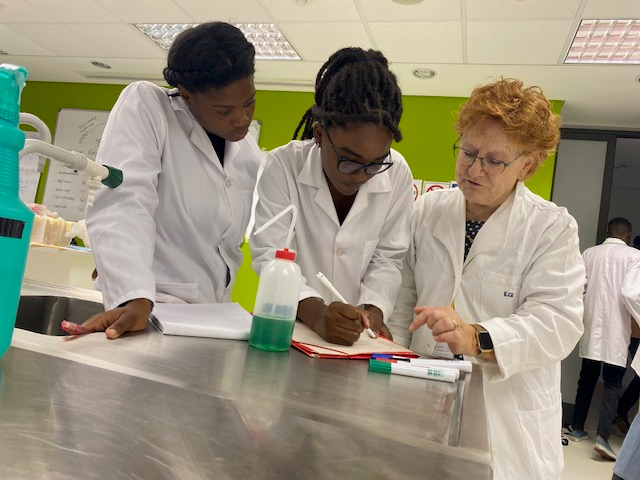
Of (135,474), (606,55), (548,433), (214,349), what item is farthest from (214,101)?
(606,55)

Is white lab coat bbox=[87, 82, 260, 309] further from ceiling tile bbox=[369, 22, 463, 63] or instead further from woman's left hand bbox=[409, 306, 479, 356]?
ceiling tile bbox=[369, 22, 463, 63]

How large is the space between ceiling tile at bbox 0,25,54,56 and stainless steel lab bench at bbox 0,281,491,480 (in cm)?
524

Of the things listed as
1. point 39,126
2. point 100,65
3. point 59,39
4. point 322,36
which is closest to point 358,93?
point 39,126

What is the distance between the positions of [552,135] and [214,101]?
36.4 inches

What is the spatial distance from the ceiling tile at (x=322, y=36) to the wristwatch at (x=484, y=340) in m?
3.16

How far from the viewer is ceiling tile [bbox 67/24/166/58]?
15.2 ft

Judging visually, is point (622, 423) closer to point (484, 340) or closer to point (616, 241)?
point (616, 241)

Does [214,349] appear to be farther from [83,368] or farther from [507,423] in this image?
[507,423]

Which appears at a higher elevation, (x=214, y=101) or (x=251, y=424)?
(x=214, y=101)

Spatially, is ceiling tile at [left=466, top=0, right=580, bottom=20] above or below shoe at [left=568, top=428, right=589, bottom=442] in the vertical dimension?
above

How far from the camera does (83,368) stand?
760 mm

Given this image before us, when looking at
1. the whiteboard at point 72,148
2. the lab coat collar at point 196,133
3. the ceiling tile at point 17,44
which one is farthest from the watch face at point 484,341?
the whiteboard at point 72,148

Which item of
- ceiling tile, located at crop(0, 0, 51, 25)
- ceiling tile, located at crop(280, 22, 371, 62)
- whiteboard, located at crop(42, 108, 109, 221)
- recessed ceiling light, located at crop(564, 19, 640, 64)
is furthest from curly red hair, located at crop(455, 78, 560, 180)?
whiteboard, located at crop(42, 108, 109, 221)

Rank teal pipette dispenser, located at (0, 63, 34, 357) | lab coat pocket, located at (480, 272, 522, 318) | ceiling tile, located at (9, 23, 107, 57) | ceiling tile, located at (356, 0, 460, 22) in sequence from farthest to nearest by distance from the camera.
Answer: ceiling tile, located at (9, 23, 107, 57), ceiling tile, located at (356, 0, 460, 22), lab coat pocket, located at (480, 272, 522, 318), teal pipette dispenser, located at (0, 63, 34, 357)
